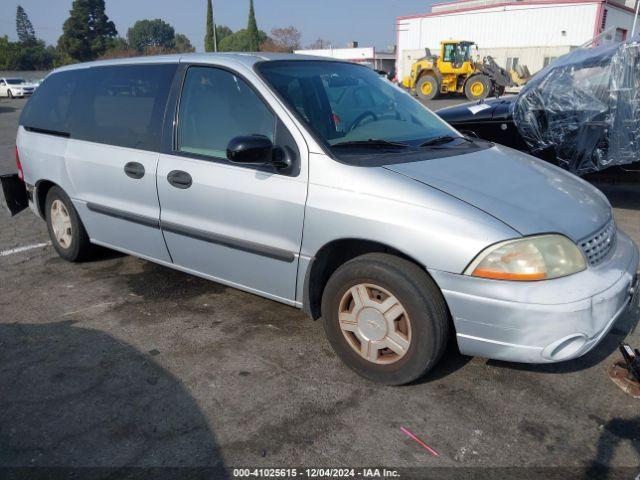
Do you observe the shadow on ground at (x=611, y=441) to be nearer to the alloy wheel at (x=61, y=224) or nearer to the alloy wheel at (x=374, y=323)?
the alloy wheel at (x=374, y=323)

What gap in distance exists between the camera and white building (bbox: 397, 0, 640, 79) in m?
34.8

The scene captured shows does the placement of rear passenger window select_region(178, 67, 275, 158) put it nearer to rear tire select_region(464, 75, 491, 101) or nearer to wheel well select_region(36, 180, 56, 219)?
wheel well select_region(36, 180, 56, 219)

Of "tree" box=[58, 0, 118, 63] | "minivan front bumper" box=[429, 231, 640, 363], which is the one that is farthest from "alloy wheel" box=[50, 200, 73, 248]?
"tree" box=[58, 0, 118, 63]

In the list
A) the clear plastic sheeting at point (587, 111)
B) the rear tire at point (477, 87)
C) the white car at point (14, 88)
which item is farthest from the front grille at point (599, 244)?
the white car at point (14, 88)

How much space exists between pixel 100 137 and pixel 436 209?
9.01 ft

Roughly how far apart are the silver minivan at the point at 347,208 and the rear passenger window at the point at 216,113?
0.4 inches

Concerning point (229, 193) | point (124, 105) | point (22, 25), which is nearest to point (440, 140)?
point (229, 193)

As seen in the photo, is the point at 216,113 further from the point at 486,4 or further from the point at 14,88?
the point at 486,4

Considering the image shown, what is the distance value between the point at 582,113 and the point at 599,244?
308 centimetres

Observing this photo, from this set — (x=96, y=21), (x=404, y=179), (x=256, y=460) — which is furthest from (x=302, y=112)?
(x=96, y=21)

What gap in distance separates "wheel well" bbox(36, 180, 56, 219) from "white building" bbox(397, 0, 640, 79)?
3601 centimetres

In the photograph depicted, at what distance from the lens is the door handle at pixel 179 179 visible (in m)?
3.37

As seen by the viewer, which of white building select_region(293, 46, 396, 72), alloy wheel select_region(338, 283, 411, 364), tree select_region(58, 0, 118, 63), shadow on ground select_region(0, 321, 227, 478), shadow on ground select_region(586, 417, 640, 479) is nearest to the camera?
shadow on ground select_region(586, 417, 640, 479)

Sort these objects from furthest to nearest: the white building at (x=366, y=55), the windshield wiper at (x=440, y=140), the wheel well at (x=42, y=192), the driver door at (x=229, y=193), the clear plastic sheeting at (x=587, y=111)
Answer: the white building at (x=366, y=55), the clear plastic sheeting at (x=587, y=111), the wheel well at (x=42, y=192), the windshield wiper at (x=440, y=140), the driver door at (x=229, y=193)
